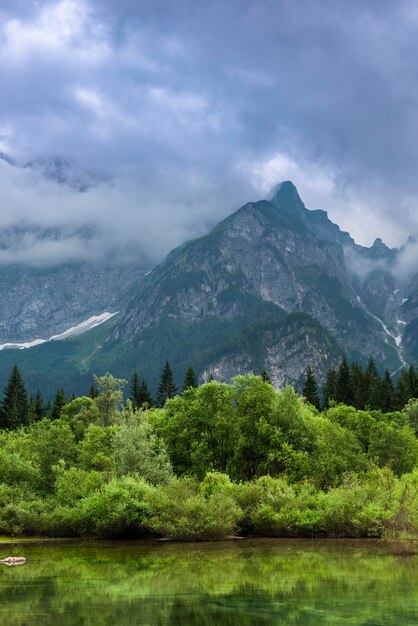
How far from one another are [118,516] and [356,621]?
34884 mm

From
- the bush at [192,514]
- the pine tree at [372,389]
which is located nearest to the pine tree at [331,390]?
the pine tree at [372,389]

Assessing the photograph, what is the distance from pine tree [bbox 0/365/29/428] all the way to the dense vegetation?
58223mm

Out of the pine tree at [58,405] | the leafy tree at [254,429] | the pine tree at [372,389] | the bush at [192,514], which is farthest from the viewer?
the pine tree at [372,389]

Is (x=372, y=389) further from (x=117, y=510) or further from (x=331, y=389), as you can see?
(x=117, y=510)

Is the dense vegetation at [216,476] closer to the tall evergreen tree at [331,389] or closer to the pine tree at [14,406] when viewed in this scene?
the pine tree at [14,406]

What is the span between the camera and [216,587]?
102ft

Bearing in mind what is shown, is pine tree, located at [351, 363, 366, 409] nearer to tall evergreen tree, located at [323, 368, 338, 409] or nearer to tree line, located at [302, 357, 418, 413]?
tree line, located at [302, 357, 418, 413]

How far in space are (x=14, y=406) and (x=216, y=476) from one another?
324 feet

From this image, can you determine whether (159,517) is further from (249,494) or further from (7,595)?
(7,595)

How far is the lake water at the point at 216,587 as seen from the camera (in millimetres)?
24656

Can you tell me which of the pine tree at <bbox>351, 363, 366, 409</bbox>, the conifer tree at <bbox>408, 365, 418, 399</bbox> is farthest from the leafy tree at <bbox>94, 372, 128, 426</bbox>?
the conifer tree at <bbox>408, 365, 418, 399</bbox>

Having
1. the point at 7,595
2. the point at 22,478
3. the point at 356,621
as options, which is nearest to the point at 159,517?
the point at 22,478

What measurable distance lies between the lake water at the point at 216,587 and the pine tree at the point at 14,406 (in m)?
102

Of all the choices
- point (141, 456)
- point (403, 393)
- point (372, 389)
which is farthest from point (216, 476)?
A: point (372, 389)
